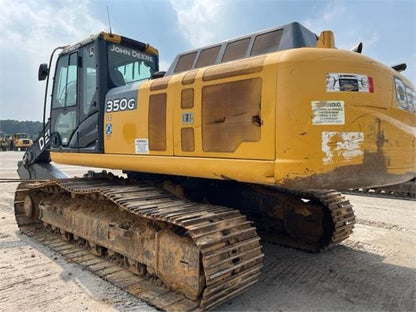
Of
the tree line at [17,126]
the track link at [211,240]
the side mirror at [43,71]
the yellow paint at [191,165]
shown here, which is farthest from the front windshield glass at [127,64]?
the tree line at [17,126]

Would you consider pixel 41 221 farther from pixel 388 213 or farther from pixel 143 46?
pixel 388 213

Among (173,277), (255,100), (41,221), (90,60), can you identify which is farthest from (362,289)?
(41,221)

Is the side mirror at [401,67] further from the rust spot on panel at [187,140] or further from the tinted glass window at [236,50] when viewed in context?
the rust spot on panel at [187,140]

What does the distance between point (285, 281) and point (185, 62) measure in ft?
8.85

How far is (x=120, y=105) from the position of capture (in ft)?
14.3

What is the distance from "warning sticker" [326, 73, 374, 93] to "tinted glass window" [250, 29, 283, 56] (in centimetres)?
72

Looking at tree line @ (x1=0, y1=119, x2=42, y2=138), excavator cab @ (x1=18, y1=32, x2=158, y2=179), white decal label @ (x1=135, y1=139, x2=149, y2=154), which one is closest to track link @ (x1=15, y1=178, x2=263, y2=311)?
white decal label @ (x1=135, y1=139, x2=149, y2=154)

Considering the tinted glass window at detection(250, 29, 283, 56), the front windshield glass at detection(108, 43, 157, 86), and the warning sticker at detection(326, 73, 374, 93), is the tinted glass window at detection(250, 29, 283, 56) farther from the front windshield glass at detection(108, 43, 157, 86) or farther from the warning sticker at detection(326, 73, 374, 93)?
the front windshield glass at detection(108, 43, 157, 86)

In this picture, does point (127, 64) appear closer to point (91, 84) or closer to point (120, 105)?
point (91, 84)

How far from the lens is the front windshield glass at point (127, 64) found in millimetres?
4914

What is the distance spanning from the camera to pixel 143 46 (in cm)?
552

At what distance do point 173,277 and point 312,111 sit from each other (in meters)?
1.97

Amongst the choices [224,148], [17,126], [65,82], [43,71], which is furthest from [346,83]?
[17,126]

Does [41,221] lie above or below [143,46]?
below
